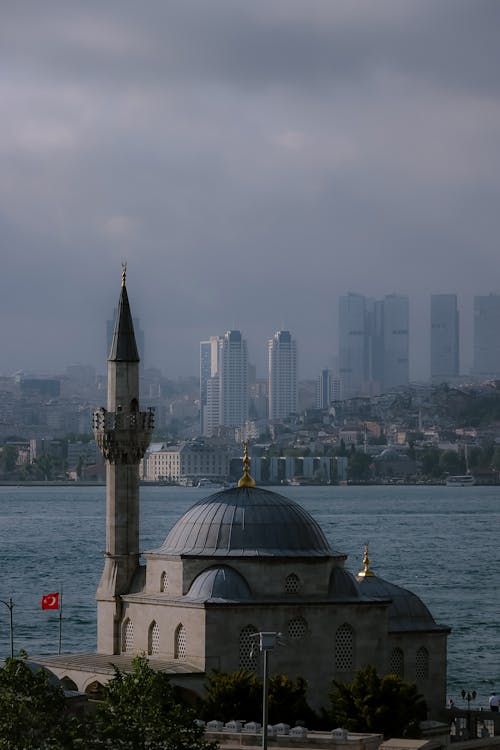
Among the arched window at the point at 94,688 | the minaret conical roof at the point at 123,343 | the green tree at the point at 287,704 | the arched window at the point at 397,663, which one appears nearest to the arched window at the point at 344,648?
the arched window at the point at 397,663

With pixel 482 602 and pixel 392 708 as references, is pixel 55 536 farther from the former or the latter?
pixel 392 708

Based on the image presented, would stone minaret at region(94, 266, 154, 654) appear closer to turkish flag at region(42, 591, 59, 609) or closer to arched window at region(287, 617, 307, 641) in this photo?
turkish flag at region(42, 591, 59, 609)

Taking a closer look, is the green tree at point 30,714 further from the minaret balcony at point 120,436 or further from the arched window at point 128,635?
the minaret balcony at point 120,436

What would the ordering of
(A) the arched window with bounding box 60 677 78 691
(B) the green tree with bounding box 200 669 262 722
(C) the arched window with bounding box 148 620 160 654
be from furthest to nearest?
(C) the arched window with bounding box 148 620 160 654
(A) the arched window with bounding box 60 677 78 691
(B) the green tree with bounding box 200 669 262 722

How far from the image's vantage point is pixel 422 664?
3441 cm

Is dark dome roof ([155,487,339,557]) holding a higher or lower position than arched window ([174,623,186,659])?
higher

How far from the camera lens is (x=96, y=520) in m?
132

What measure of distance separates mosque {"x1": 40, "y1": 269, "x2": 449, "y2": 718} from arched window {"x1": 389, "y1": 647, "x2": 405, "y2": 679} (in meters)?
0.02

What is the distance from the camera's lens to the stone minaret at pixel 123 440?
36594mm

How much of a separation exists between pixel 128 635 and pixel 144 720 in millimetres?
9817

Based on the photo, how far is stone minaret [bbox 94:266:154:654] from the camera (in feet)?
120

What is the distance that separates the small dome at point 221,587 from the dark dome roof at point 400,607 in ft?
8.49

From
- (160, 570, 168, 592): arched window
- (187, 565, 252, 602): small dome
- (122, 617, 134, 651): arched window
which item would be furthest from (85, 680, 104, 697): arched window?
(160, 570, 168, 592): arched window

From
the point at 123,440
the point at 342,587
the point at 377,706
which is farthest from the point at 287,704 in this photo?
the point at 123,440
